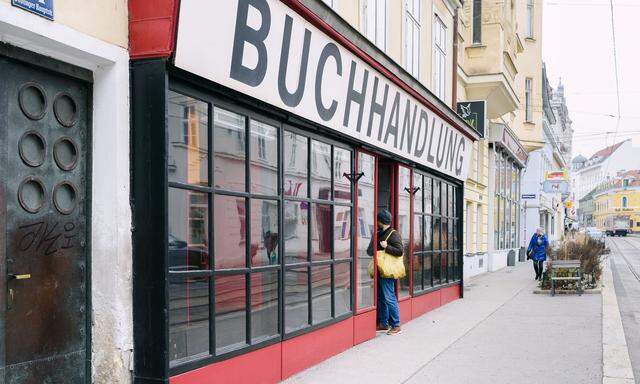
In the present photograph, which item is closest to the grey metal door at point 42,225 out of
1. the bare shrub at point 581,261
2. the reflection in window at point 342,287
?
the reflection in window at point 342,287

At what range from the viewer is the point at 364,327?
8250 mm

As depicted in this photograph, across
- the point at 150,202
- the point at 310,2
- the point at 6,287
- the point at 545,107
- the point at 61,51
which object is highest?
the point at 545,107

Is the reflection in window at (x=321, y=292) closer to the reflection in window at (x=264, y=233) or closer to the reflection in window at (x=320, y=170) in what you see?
the reflection in window at (x=320, y=170)

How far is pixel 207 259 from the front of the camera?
5020mm

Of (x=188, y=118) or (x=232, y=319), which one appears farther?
(x=232, y=319)

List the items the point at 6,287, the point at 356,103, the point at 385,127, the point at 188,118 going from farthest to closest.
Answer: the point at 385,127 < the point at 356,103 < the point at 188,118 < the point at 6,287

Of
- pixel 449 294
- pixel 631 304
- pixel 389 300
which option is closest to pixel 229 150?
pixel 389 300

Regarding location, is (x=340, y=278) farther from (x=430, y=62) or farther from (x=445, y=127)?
(x=430, y=62)

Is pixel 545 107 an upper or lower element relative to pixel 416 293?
upper

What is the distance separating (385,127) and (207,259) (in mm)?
4305

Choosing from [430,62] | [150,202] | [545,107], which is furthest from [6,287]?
[545,107]

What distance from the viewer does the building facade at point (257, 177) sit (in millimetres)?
4430

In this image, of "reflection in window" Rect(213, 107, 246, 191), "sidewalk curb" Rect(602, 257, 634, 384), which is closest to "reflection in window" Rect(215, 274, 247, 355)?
"reflection in window" Rect(213, 107, 246, 191)

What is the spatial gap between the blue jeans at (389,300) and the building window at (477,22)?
1207cm
